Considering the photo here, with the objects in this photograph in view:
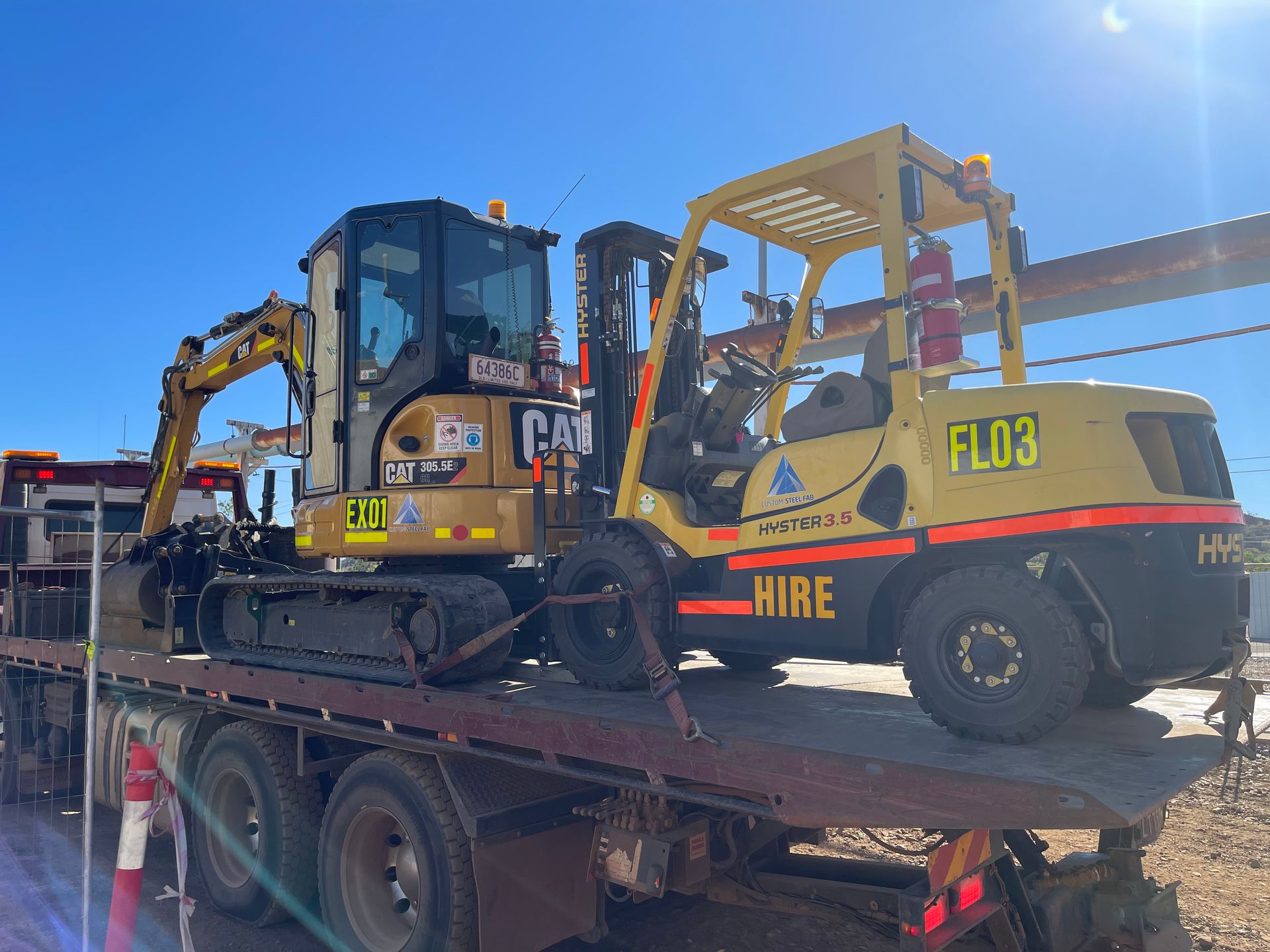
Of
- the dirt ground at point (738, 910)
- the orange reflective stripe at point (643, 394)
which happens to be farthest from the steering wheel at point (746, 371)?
the dirt ground at point (738, 910)

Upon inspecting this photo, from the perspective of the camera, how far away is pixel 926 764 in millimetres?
2963

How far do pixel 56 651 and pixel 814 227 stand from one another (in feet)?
23.0

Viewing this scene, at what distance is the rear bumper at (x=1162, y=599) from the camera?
130 inches

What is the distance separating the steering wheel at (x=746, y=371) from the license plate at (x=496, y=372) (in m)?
1.60

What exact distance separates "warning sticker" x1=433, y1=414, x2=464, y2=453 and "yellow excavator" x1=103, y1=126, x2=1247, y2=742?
0.02m

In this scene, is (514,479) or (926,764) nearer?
(926,764)

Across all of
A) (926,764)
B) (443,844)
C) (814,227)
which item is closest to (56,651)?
(443,844)

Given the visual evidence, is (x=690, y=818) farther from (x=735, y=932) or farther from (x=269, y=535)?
(x=269, y=535)

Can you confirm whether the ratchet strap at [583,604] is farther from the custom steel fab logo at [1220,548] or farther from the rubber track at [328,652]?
the custom steel fab logo at [1220,548]

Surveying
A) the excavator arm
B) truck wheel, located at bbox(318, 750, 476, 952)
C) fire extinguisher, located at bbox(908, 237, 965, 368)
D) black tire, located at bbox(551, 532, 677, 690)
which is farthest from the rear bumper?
the excavator arm

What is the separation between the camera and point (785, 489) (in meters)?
4.16

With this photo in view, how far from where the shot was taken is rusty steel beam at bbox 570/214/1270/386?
7.73 metres

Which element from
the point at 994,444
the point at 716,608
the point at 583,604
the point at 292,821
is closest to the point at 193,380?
the point at 292,821

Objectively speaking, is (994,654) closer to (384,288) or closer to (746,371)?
(746,371)
